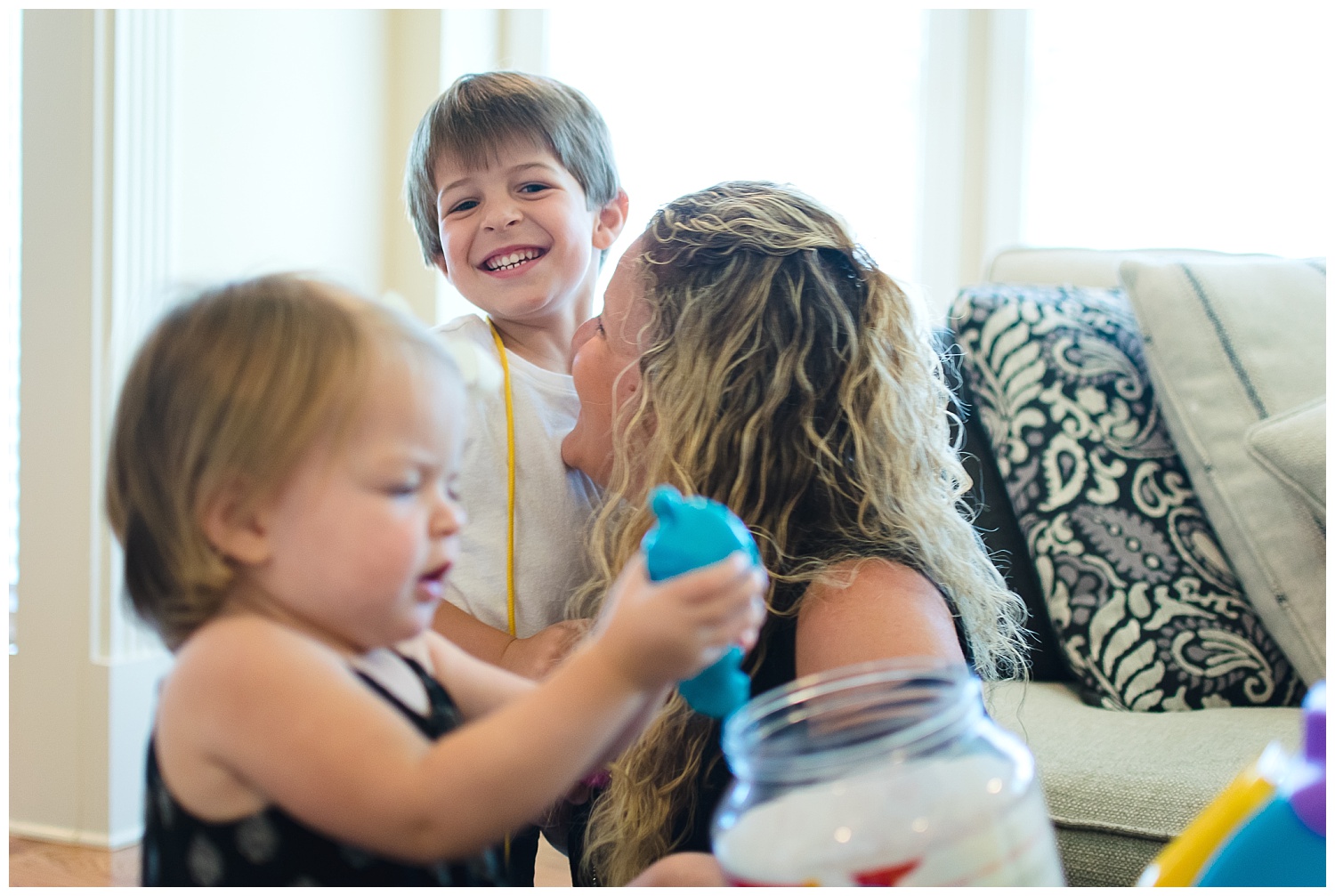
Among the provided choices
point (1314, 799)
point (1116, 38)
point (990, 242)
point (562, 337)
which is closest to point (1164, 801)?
point (1314, 799)

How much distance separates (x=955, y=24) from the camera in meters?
2.74

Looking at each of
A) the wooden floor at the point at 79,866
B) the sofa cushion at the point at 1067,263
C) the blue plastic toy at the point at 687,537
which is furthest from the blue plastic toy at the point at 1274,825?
the wooden floor at the point at 79,866

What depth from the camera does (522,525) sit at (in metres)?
1.18

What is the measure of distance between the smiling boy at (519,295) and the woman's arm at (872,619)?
10.2 inches

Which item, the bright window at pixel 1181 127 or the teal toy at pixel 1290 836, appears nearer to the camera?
the teal toy at pixel 1290 836

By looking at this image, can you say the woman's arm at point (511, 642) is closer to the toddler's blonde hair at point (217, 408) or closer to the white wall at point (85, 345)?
the toddler's blonde hair at point (217, 408)

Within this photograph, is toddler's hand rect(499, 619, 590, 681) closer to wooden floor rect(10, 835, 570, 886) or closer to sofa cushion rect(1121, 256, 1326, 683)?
sofa cushion rect(1121, 256, 1326, 683)

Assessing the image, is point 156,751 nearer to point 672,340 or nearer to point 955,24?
point 672,340

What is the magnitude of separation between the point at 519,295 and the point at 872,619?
61cm

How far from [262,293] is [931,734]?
1.36 ft

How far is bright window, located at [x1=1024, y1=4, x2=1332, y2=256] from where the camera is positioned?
8.05 feet

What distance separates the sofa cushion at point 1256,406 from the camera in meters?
1.26

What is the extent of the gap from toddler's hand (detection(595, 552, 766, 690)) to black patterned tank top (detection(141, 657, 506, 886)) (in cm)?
15

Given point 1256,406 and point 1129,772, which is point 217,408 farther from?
point 1256,406
